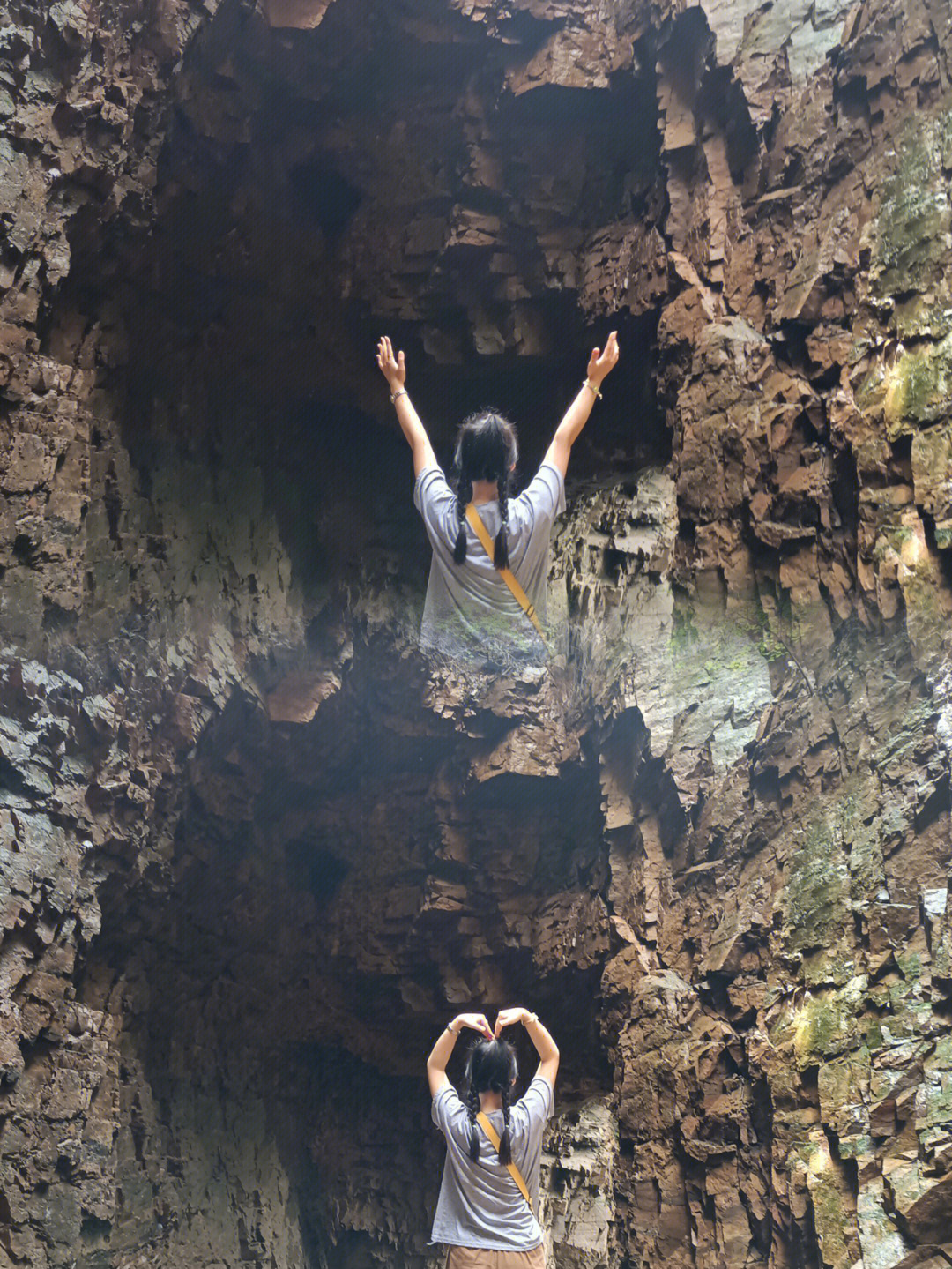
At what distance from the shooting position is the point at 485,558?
13.1 ft

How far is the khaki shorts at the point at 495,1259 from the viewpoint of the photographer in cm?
411

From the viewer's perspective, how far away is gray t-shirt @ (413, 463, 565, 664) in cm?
397

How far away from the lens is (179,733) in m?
5.94

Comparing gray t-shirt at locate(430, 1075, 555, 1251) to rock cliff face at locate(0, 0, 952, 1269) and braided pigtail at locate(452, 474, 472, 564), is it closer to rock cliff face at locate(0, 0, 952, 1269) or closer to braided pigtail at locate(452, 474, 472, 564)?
rock cliff face at locate(0, 0, 952, 1269)

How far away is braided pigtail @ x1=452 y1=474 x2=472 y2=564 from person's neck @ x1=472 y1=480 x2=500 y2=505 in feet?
0.05

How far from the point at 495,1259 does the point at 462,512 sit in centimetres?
231

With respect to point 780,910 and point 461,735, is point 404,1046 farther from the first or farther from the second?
point 780,910

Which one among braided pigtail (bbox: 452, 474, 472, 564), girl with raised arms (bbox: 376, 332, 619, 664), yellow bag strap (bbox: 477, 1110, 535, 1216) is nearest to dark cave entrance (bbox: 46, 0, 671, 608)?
girl with raised arms (bbox: 376, 332, 619, 664)

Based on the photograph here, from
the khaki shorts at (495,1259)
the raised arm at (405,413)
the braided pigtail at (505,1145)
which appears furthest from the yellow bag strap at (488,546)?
the khaki shorts at (495,1259)

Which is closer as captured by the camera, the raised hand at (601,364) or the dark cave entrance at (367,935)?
the raised hand at (601,364)

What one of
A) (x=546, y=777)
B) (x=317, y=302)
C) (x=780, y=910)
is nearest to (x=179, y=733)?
(x=546, y=777)

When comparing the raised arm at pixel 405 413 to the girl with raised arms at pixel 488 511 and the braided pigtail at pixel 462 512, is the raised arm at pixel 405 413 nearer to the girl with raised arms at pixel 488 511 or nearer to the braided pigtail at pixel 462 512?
the girl with raised arms at pixel 488 511

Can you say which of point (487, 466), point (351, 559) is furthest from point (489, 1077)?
point (351, 559)

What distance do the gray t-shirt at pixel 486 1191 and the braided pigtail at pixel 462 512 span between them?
174 cm
